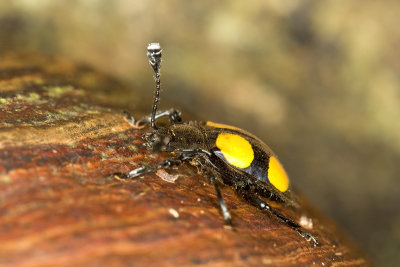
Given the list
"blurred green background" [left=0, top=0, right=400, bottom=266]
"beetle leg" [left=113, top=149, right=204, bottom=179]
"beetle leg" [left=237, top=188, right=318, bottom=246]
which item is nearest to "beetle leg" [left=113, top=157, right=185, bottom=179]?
"beetle leg" [left=113, top=149, right=204, bottom=179]

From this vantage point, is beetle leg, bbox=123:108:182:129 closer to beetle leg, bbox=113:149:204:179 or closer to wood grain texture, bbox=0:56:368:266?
wood grain texture, bbox=0:56:368:266

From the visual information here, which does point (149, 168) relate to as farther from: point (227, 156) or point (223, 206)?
point (227, 156)

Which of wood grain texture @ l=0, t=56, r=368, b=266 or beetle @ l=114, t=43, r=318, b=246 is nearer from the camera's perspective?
wood grain texture @ l=0, t=56, r=368, b=266

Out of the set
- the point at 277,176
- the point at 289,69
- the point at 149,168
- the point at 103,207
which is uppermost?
the point at 289,69

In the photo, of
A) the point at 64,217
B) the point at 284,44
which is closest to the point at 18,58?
the point at 64,217

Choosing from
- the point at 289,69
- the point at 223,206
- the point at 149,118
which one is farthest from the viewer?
the point at 289,69

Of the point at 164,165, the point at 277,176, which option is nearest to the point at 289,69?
the point at 277,176

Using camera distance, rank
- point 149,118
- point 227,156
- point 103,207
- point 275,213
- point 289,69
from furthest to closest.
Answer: point 289,69 < point 149,118 < point 227,156 < point 275,213 < point 103,207
